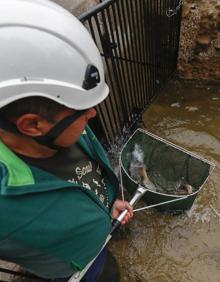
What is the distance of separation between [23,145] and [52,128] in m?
0.14

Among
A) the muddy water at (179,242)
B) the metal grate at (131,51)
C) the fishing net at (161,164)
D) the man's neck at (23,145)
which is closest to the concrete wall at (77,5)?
the metal grate at (131,51)

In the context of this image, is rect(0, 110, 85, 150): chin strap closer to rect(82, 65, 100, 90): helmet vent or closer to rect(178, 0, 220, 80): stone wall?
rect(82, 65, 100, 90): helmet vent

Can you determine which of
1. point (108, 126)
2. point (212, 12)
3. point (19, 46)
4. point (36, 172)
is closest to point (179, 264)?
point (108, 126)

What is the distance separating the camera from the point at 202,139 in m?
3.49

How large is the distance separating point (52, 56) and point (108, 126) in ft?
6.94

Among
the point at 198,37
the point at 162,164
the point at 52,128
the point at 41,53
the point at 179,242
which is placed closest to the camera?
the point at 41,53

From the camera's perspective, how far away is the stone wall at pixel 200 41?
373 cm

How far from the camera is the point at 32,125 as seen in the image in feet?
3.52

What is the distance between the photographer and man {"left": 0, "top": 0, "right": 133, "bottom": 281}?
1.00 meters

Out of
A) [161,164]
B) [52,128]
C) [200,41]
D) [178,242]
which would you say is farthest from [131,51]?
[52,128]

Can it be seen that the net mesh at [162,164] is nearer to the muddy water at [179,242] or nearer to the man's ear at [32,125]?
the muddy water at [179,242]

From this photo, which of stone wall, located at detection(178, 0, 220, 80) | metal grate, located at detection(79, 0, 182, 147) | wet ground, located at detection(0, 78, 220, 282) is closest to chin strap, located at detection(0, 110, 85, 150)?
metal grate, located at detection(79, 0, 182, 147)

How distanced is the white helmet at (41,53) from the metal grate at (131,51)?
120 centimetres

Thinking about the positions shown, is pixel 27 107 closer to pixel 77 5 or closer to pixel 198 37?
pixel 77 5
